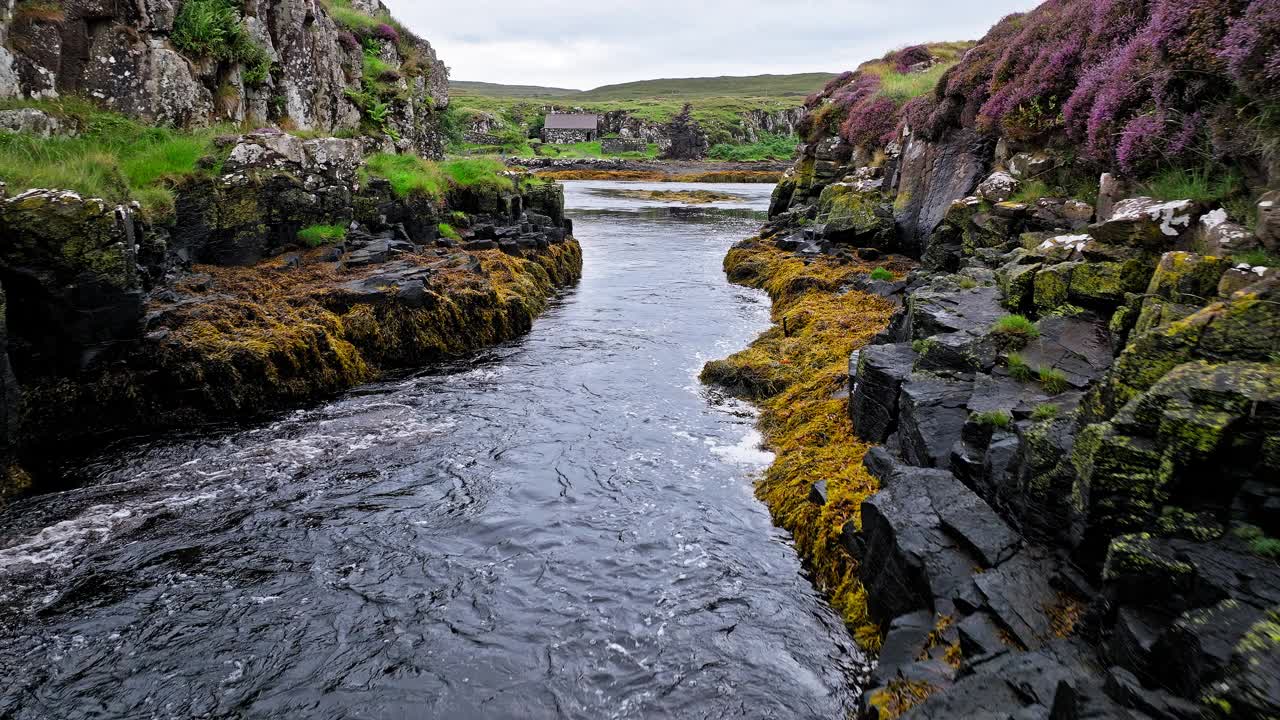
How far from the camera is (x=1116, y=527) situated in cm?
645

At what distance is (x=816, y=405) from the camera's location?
14523mm

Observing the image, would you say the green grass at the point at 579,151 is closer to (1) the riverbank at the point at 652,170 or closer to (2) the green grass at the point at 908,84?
(1) the riverbank at the point at 652,170

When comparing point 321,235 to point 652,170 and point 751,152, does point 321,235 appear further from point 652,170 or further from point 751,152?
point 751,152

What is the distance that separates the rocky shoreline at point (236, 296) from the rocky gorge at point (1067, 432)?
875cm

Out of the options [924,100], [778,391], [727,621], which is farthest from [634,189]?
[727,621]

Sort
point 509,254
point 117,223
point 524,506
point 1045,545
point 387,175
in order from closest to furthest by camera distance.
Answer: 1. point 1045,545
2. point 524,506
3. point 117,223
4. point 387,175
5. point 509,254

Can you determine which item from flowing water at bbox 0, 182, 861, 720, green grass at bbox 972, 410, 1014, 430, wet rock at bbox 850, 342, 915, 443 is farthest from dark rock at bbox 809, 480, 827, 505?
green grass at bbox 972, 410, 1014, 430

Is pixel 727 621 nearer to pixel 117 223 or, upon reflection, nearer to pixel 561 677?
pixel 561 677

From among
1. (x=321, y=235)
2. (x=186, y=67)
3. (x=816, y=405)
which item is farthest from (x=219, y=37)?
(x=816, y=405)

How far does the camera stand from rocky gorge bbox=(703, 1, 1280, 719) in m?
5.52

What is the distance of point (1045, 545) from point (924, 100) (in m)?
27.1

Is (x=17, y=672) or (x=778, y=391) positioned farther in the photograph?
(x=778, y=391)

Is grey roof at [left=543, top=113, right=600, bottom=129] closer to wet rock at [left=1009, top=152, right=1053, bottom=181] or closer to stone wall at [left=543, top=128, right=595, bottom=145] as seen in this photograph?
stone wall at [left=543, top=128, right=595, bottom=145]

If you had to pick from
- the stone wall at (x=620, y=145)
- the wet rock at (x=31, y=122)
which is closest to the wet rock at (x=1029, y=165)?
the wet rock at (x=31, y=122)
